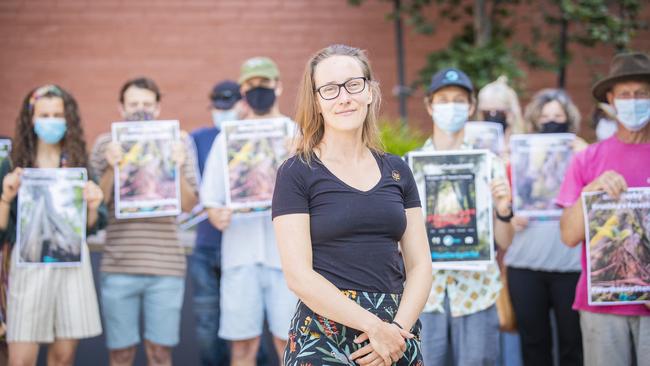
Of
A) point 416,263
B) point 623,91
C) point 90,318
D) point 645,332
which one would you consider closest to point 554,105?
point 623,91

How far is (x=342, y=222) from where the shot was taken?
277 cm

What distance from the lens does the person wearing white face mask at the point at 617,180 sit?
3779 millimetres

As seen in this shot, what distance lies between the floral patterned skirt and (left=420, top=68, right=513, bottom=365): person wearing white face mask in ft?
4.23

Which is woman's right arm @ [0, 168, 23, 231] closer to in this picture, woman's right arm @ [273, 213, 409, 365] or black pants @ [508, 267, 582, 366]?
woman's right arm @ [273, 213, 409, 365]

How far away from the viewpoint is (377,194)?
2861mm

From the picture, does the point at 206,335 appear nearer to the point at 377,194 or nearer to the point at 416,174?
the point at 416,174

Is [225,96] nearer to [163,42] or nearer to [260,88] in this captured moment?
[260,88]

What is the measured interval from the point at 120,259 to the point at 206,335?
0.88m

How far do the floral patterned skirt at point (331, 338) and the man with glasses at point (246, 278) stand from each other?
195 centimetres

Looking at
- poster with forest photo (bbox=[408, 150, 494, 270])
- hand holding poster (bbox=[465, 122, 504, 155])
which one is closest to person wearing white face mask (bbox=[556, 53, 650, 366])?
poster with forest photo (bbox=[408, 150, 494, 270])

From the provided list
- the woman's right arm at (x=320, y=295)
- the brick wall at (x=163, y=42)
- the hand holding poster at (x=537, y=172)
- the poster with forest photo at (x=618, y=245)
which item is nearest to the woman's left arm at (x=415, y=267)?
the woman's right arm at (x=320, y=295)

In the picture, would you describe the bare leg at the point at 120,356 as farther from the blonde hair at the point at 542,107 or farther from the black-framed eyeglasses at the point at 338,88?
the blonde hair at the point at 542,107

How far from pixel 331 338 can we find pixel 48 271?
92.3 inches

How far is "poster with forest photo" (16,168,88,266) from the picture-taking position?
14.4 feet
